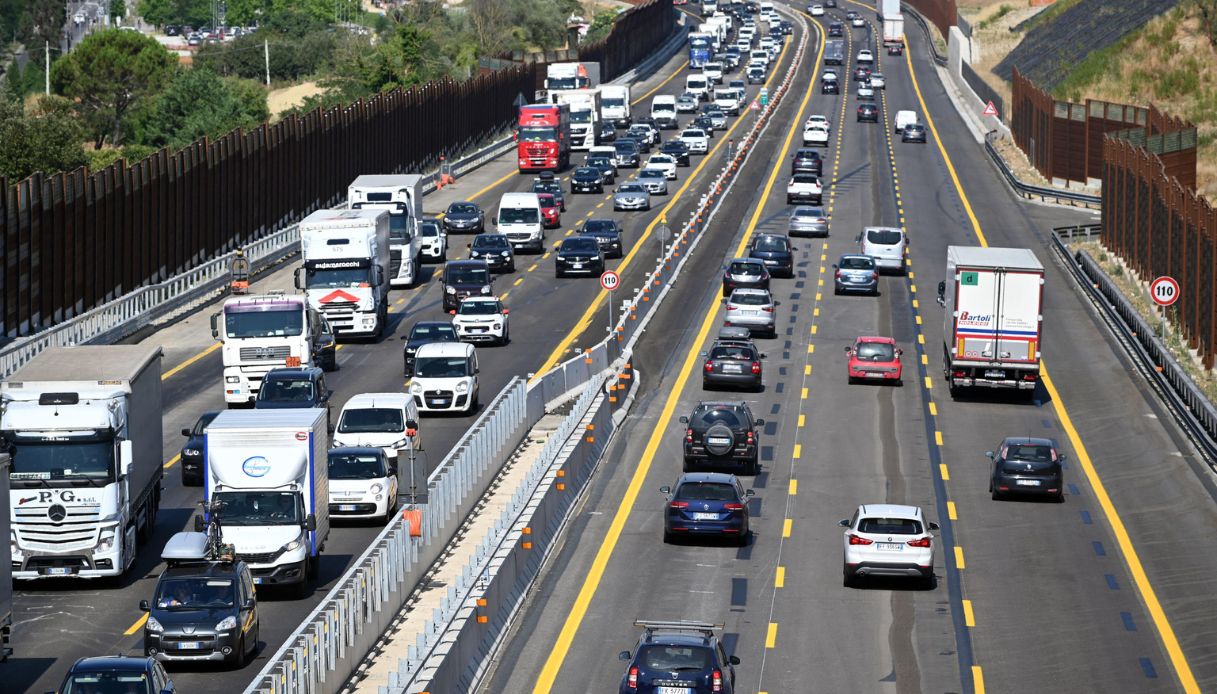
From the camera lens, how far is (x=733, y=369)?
5225 cm

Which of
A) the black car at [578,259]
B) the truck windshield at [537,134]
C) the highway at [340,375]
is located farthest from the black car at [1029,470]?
the truck windshield at [537,134]

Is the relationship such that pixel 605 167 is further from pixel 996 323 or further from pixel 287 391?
pixel 287 391

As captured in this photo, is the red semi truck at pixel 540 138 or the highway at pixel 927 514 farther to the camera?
the red semi truck at pixel 540 138

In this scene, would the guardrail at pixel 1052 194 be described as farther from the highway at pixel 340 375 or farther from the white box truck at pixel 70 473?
the white box truck at pixel 70 473

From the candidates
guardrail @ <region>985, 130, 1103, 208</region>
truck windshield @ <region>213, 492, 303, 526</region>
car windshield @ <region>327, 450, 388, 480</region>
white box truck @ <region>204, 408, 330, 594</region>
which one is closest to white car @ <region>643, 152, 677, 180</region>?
guardrail @ <region>985, 130, 1103, 208</region>

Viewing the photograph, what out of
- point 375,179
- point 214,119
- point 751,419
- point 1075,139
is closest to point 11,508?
point 751,419

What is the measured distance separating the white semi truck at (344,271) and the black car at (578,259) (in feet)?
45.1

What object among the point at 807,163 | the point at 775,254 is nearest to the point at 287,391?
the point at 775,254

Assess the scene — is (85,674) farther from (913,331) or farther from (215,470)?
(913,331)

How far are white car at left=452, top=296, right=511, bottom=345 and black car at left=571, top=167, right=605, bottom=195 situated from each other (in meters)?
37.8

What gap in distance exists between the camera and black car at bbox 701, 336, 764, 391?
5222cm

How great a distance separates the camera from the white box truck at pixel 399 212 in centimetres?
6881

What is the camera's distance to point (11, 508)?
32375 mm

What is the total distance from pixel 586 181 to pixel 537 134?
8.03 meters
